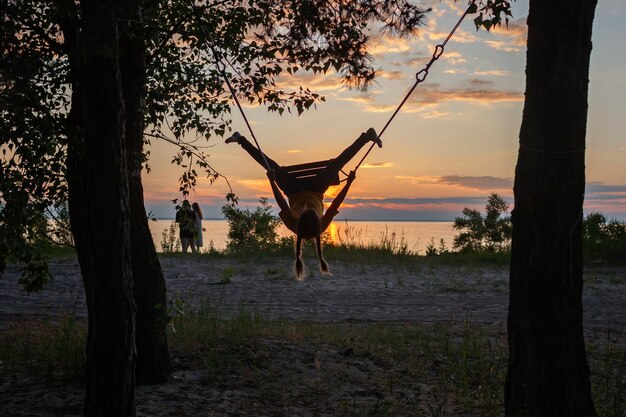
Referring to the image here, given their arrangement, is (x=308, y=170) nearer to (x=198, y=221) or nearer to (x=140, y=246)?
(x=140, y=246)

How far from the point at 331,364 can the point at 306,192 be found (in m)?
1.90

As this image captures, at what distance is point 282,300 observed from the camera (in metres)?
10.5

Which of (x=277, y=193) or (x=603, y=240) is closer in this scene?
(x=277, y=193)

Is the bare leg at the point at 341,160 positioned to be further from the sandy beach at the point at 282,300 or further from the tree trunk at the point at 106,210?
the tree trunk at the point at 106,210

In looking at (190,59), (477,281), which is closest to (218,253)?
(477,281)

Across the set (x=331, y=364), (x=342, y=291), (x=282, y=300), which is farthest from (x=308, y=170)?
(x=342, y=291)

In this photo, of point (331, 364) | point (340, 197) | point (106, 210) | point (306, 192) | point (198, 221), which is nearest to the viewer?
point (106, 210)

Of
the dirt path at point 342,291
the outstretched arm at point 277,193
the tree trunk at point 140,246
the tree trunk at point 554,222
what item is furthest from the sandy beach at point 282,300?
the tree trunk at point 554,222

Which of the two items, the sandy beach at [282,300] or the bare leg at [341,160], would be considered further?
the bare leg at [341,160]

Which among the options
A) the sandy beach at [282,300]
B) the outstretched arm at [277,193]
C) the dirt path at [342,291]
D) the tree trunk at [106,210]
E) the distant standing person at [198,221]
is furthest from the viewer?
the distant standing person at [198,221]

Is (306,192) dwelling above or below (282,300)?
above

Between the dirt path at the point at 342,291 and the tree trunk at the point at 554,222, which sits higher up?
the tree trunk at the point at 554,222

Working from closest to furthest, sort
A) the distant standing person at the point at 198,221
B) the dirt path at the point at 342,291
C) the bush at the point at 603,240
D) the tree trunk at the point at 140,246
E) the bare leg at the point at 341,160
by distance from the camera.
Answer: the tree trunk at the point at 140,246 → the bare leg at the point at 341,160 → the dirt path at the point at 342,291 → the bush at the point at 603,240 → the distant standing person at the point at 198,221

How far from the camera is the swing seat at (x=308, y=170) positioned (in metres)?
6.74
